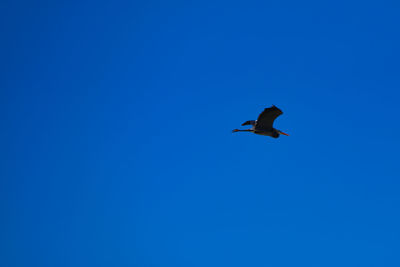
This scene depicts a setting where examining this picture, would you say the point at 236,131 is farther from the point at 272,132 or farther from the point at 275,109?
the point at 275,109

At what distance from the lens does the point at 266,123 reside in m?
43.8

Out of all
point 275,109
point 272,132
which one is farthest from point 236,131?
point 275,109

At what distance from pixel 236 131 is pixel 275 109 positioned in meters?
7.16

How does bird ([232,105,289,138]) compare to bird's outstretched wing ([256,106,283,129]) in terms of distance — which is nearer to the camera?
bird's outstretched wing ([256,106,283,129])

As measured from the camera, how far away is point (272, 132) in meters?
45.2

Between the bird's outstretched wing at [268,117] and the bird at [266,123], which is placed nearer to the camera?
the bird's outstretched wing at [268,117]

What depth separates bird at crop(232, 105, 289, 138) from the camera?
41156 mm

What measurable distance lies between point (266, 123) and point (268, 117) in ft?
4.64

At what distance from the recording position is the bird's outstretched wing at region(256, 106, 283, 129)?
40.9 meters

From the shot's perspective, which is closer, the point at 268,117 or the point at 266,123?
the point at 268,117

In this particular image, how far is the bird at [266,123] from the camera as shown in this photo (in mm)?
41156

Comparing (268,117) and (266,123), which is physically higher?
(266,123)

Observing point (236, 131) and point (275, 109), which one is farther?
point (236, 131)

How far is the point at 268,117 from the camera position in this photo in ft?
139
